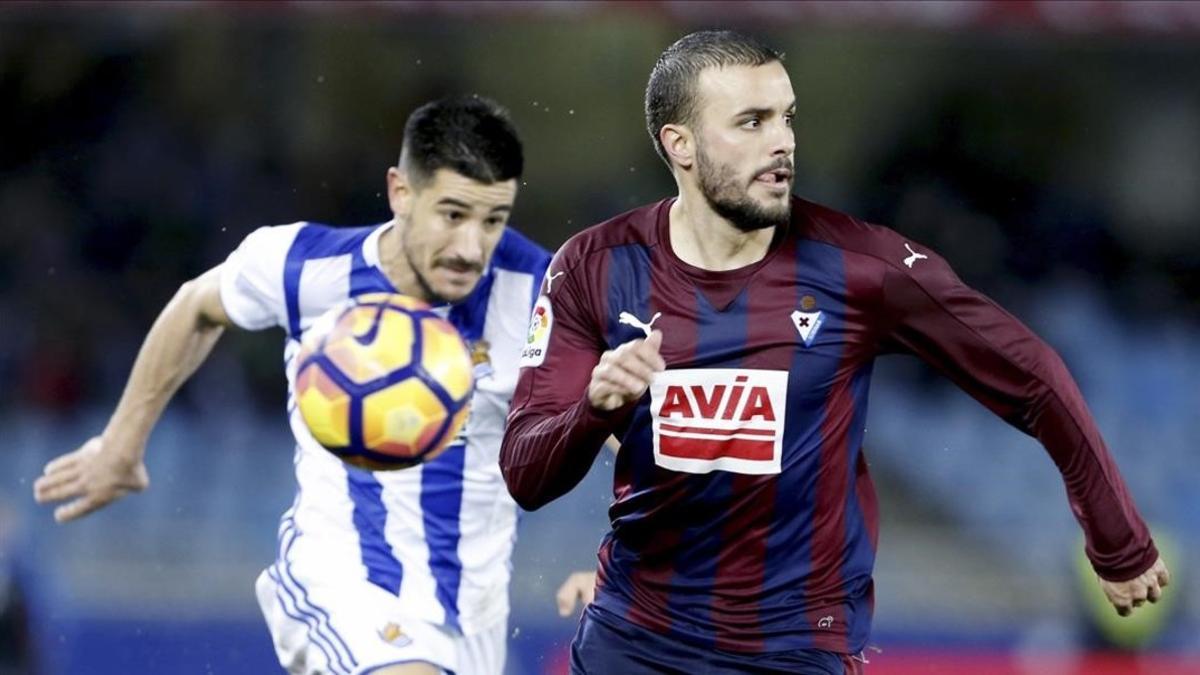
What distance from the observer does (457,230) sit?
17.4ft

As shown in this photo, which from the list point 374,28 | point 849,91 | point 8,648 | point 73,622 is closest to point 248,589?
point 73,622

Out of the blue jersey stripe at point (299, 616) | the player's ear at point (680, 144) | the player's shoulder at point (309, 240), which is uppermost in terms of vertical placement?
the player's ear at point (680, 144)

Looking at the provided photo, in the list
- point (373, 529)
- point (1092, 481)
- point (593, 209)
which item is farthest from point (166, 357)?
point (593, 209)

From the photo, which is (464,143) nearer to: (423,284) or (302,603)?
(423,284)

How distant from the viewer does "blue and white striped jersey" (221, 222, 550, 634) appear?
17.6ft

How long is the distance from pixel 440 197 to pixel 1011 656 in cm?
568

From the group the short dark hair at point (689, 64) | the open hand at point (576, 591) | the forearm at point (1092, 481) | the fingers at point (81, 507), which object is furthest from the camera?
the fingers at point (81, 507)

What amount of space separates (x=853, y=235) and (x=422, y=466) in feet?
5.31

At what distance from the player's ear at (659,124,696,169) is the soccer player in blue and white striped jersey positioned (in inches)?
36.0

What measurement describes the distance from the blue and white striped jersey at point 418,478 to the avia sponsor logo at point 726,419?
1.18 metres

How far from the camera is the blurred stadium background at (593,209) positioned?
11.3 m

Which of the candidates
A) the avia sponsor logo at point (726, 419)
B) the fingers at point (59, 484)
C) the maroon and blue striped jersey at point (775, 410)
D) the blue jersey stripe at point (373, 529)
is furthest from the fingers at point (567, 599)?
the fingers at point (59, 484)

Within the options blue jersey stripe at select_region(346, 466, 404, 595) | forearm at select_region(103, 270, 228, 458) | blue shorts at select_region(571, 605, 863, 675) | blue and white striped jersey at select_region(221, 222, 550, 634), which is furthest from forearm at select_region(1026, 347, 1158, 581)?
forearm at select_region(103, 270, 228, 458)

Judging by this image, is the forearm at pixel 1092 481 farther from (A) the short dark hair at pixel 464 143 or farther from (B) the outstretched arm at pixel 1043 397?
(A) the short dark hair at pixel 464 143
